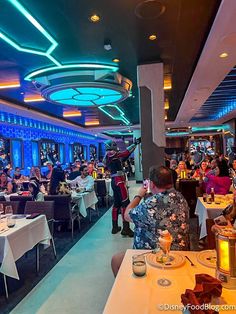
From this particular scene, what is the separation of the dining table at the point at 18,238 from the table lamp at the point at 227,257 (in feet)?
7.26

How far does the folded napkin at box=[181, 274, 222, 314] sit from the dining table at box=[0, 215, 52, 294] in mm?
2199

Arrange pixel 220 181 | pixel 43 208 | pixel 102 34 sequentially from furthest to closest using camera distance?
pixel 220 181
pixel 43 208
pixel 102 34

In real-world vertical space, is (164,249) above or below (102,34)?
below

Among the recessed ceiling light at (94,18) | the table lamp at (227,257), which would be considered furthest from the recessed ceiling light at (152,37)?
the table lamp at (227,257)

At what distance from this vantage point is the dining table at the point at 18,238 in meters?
2.80

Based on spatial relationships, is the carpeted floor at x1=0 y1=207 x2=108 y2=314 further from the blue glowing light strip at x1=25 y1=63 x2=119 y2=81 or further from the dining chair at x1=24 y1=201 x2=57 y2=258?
the blue glowing light strip at x1=25 y1=63 x2=119 y2=81

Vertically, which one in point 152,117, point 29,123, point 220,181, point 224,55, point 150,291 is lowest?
point 150,291

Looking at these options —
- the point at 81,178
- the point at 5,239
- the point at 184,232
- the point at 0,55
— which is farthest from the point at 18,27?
the point at 81,178

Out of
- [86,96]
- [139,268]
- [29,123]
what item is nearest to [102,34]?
[86,96]

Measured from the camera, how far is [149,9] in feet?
9.86

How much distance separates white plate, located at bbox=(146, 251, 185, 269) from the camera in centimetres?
167

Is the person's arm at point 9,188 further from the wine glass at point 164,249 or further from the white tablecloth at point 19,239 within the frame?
the wine glass at point 164,249

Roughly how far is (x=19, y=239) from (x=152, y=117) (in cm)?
286

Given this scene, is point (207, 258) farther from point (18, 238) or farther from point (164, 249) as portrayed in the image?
point (18, 238)
